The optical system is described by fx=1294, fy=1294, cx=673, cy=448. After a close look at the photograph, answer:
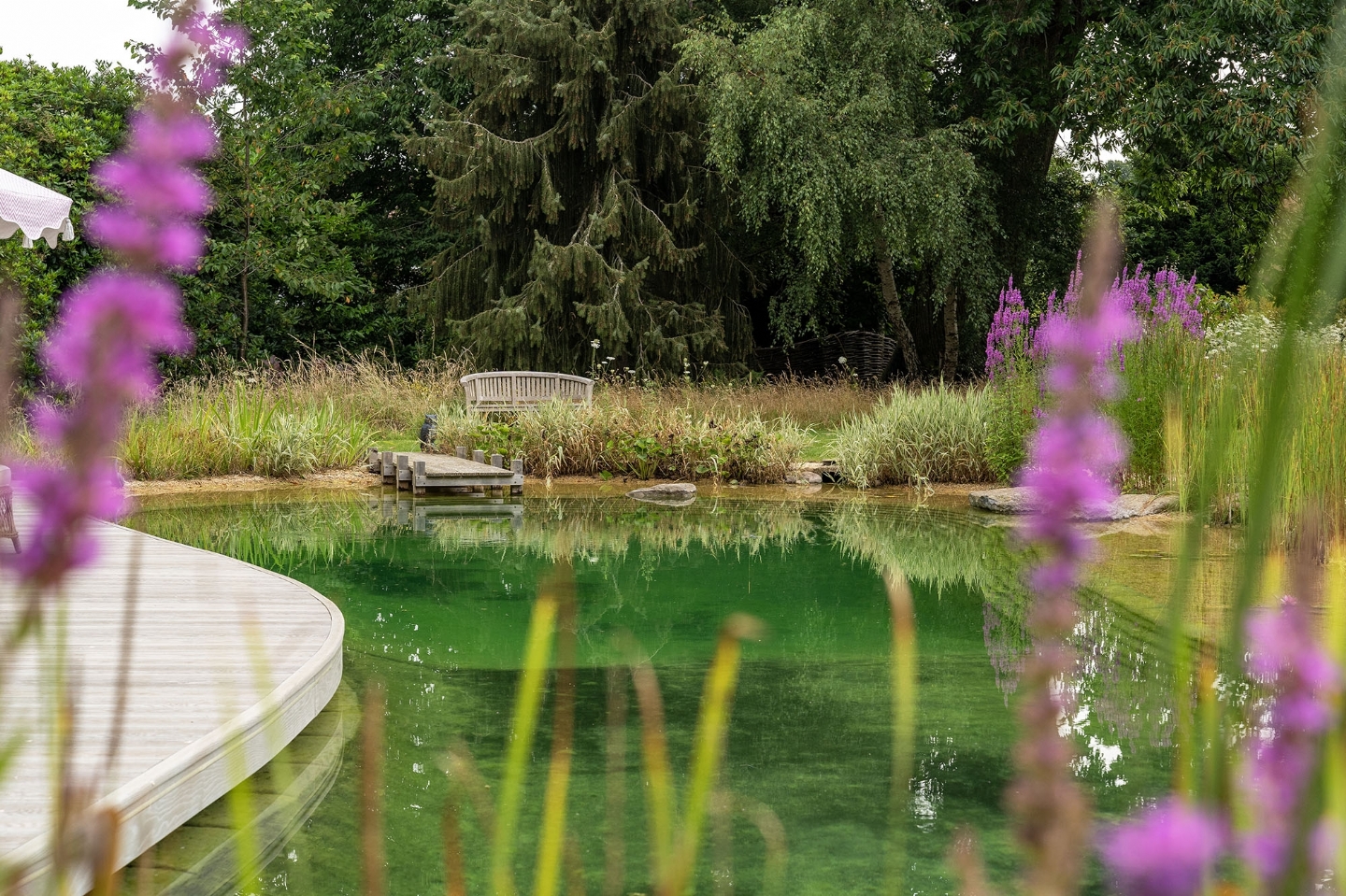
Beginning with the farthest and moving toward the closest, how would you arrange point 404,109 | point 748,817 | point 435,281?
point 404,109 < point 435,281 < point 748,817

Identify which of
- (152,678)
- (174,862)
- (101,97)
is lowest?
(174,862)

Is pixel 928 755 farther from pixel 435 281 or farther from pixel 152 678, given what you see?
pixel 435 281

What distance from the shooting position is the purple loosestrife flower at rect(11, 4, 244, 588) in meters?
0.45

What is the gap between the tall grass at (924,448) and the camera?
9.73 m

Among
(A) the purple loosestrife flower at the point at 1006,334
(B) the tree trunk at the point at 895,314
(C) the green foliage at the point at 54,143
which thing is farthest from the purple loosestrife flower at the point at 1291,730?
(B) the tree trunk at the point at 895,314

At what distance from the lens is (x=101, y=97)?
1442 cm

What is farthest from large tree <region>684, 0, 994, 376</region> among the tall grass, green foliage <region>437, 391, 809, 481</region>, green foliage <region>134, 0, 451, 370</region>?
green foliage <region>134, 0, 451, 370</region>

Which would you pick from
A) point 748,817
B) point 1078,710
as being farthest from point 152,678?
point 1078,710

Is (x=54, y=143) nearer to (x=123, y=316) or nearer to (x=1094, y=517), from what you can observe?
(x=1094, y=517)

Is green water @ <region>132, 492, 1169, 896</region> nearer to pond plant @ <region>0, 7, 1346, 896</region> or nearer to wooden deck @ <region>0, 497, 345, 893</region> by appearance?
wooden deck @ <region>0, 497, 345, 893</region>

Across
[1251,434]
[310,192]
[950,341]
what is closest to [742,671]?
[1251,434]

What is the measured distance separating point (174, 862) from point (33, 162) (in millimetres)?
12008

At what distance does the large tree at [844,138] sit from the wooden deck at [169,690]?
9460 mm

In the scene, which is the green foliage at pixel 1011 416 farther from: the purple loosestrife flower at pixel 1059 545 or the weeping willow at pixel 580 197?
the purple loosestrife flower at pixel 1059 545
